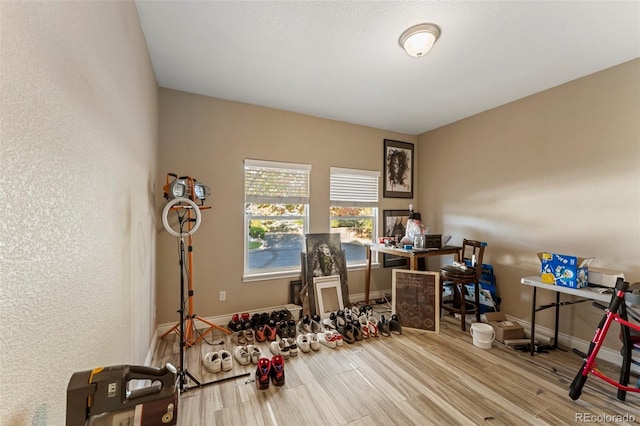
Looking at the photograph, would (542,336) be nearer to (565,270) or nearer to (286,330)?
(565,270)

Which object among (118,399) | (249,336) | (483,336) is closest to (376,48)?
(118,399)

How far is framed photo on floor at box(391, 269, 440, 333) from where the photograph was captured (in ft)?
10.1

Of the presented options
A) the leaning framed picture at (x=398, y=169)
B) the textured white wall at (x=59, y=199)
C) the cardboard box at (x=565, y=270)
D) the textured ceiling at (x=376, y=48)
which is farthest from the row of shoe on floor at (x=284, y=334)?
the textured ceiling at (x=376, y=48)

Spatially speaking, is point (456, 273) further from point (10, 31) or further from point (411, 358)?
point (10, 31)

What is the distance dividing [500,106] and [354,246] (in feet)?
8.86

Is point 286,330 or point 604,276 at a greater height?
point 604,276

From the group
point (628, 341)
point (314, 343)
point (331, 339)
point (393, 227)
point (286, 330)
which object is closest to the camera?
point (628, 341)

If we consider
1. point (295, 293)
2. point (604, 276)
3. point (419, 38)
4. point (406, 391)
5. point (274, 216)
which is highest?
point (419, 38)

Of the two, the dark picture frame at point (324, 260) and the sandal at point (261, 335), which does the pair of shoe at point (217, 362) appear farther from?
the dark picture frame at point (324, 260)

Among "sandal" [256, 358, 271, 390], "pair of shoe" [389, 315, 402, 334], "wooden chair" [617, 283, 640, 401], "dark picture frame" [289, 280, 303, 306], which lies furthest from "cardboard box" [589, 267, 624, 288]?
"dark picture frame" [289, 280, 303, 306]

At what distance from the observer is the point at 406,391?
201 cm

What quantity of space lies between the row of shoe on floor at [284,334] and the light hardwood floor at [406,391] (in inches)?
3.2

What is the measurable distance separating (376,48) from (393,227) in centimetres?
280

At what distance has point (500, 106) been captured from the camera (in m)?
3.33
